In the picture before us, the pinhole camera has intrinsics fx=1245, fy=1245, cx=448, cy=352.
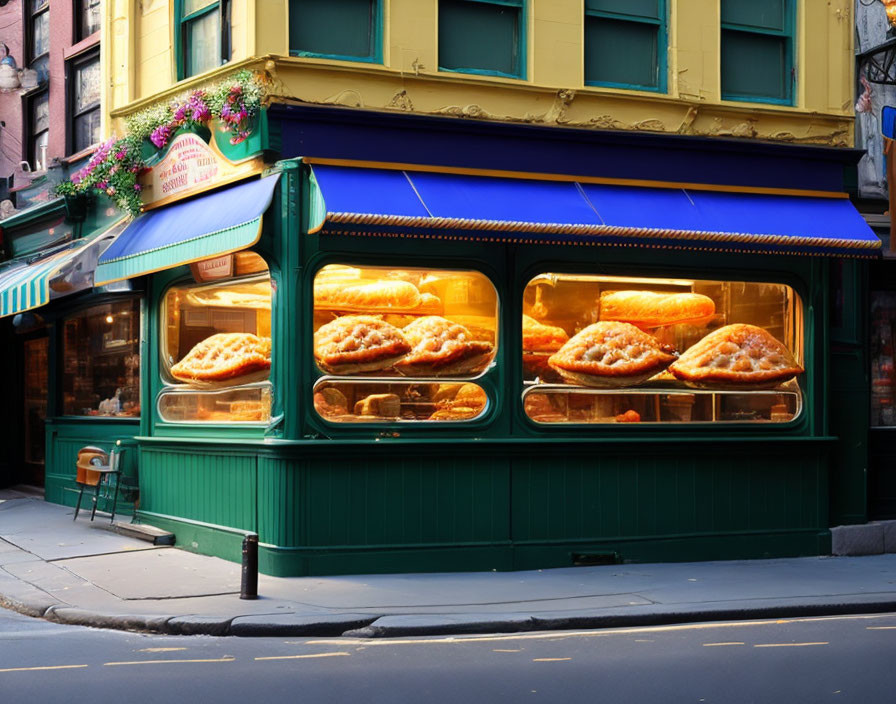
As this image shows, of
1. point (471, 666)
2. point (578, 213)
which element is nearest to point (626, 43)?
point (578, 213)

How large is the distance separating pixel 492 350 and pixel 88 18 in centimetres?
967

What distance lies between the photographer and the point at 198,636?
380 inches

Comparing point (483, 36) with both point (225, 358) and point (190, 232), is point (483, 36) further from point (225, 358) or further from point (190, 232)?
point (225, 358)

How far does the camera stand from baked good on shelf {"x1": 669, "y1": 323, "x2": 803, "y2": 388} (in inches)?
534

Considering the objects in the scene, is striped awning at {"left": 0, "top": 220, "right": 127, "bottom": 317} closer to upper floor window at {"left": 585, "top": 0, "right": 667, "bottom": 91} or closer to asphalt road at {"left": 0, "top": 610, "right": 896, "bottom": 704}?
asphalt road at {"left": 0, "top": 610, "right": 896, "bottom": 704}

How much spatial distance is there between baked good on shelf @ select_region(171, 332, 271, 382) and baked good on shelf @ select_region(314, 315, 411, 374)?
2.72 ft

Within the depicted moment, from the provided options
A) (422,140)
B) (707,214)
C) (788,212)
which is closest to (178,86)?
(422,140)

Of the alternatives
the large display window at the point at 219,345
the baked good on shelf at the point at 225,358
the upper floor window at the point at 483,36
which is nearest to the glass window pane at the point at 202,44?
the large display window at the point at 219,345

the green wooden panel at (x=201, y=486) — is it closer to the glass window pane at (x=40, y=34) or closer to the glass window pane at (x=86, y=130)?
the glass window pane at (x=86, y=130)

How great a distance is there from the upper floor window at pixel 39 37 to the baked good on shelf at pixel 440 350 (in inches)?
414

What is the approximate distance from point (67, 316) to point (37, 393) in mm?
2740

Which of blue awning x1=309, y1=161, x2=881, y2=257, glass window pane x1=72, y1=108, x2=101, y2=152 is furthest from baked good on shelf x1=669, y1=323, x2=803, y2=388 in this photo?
glass window pane x1=72, y1=108, x2=101, y2=152

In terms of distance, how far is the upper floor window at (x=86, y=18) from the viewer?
1844 centimetres

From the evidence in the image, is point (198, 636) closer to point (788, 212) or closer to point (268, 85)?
point (268, 85)
